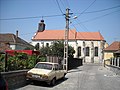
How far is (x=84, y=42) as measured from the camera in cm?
8144

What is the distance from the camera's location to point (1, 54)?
11586mm

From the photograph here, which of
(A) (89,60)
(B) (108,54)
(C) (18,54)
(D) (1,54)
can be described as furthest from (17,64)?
(A) (89,60)

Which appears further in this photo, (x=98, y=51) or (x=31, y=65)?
(x=98, y=51)

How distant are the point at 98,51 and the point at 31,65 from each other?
6659cm

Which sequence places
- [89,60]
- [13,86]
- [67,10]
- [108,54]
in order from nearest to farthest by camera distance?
[13,86], [67,10], [108,54], [89,60]

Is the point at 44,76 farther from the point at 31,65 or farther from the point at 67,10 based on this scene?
the point at 67,10

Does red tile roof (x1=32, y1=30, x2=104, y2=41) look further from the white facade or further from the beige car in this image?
the beige car

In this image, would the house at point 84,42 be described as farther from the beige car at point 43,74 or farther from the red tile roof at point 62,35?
the beige car at point 43,74

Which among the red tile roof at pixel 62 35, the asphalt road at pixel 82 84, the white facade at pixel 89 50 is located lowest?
the asphalt road at pixel 82 84

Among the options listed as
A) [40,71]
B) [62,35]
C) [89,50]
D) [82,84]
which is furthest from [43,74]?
[62,35]

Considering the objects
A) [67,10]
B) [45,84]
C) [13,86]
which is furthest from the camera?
[67,10]

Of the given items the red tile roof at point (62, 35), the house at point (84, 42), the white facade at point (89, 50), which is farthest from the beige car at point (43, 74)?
the red tile roof at point (62, 35)

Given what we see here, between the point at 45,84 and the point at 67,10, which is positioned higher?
the point at 67,10

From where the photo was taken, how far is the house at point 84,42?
7944cm
